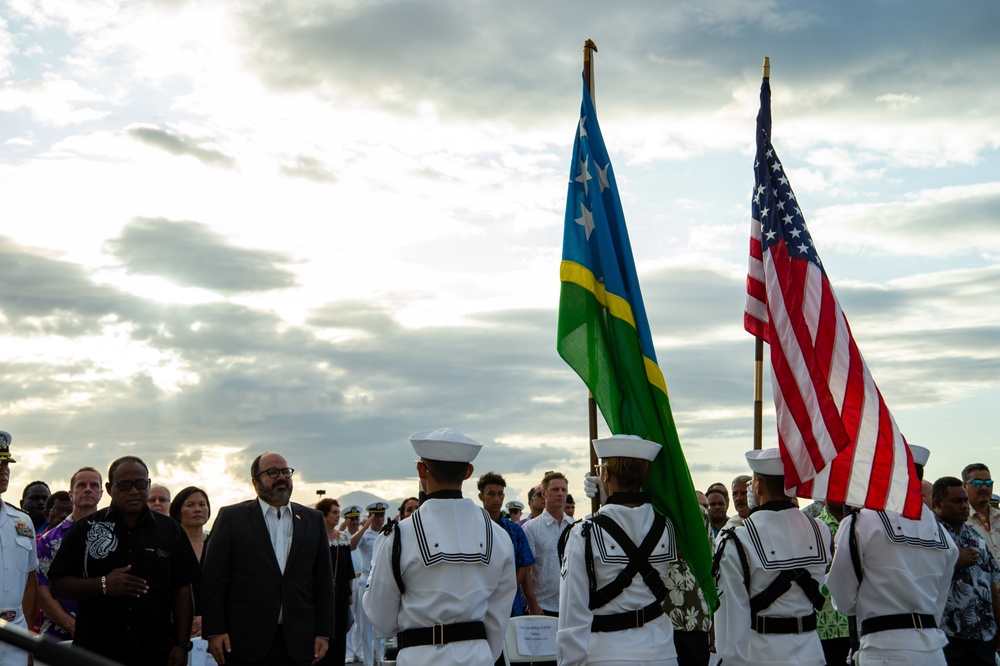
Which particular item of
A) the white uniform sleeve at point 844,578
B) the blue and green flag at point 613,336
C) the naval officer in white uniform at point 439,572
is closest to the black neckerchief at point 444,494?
the naval officer in white uniform at point 439,572

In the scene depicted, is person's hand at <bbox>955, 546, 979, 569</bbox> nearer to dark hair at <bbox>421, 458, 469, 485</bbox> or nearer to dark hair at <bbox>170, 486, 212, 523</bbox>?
dark hair at <bbox>421, 458, 469, 485</bbox>

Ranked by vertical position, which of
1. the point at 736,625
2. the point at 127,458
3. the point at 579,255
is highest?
the point at 579,255

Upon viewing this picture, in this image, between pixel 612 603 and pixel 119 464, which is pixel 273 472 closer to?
pixel 119 464

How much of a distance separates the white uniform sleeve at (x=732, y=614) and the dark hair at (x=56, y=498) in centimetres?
816

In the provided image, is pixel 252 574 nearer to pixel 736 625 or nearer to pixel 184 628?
pixel 184 628

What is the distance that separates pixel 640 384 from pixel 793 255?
237cm

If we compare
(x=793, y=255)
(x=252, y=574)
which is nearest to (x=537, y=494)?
(x=793, y=255)

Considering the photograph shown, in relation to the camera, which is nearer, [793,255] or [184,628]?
[184,628]

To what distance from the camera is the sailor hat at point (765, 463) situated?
8.40 meters

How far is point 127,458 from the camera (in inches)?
326

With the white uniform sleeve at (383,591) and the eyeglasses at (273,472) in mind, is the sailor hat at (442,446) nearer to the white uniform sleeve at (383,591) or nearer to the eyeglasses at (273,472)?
the white uniform sleeve at (383,591)

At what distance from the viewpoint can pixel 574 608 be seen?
686cm

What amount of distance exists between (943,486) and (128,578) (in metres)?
6.82

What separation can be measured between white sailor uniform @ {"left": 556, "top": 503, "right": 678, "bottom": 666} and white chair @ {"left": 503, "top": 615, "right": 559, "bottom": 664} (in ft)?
12.1
